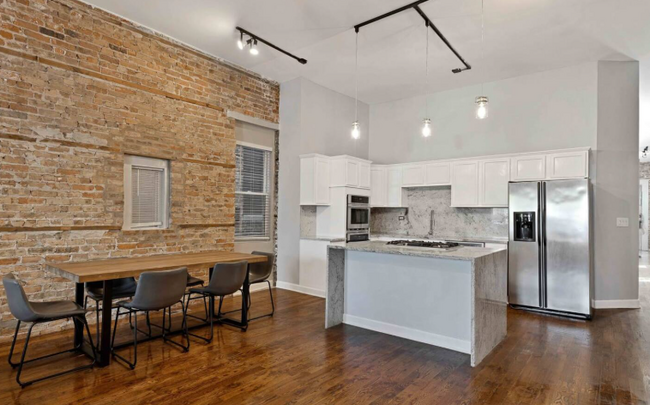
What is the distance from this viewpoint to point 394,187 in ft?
23.2

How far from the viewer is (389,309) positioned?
4027 mm

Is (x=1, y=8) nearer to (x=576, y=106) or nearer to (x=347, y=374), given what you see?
(x=347, y=374)

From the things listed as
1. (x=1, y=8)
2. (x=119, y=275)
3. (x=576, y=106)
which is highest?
(x=1, y=8)

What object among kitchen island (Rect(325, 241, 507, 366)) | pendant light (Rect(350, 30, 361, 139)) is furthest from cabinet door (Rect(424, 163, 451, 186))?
kitchen island (Rect(325, 241, 507, 366))

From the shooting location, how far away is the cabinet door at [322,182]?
602cm

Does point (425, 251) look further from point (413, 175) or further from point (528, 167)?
point (413, 175)

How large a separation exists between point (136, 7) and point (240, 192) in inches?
110

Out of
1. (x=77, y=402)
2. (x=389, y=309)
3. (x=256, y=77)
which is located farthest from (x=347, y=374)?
(x=256, y=77)

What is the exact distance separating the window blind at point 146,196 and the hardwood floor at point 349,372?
128cm

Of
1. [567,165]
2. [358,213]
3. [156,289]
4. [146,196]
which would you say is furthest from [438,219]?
[156,289]

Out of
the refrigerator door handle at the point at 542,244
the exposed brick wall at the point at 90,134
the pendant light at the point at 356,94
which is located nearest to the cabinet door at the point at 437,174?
the pendant light at the point at 356,94

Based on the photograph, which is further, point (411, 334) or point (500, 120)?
point (500, 120)

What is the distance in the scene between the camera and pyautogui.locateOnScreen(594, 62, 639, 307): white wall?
5.34 meters

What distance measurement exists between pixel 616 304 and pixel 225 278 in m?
5.43
